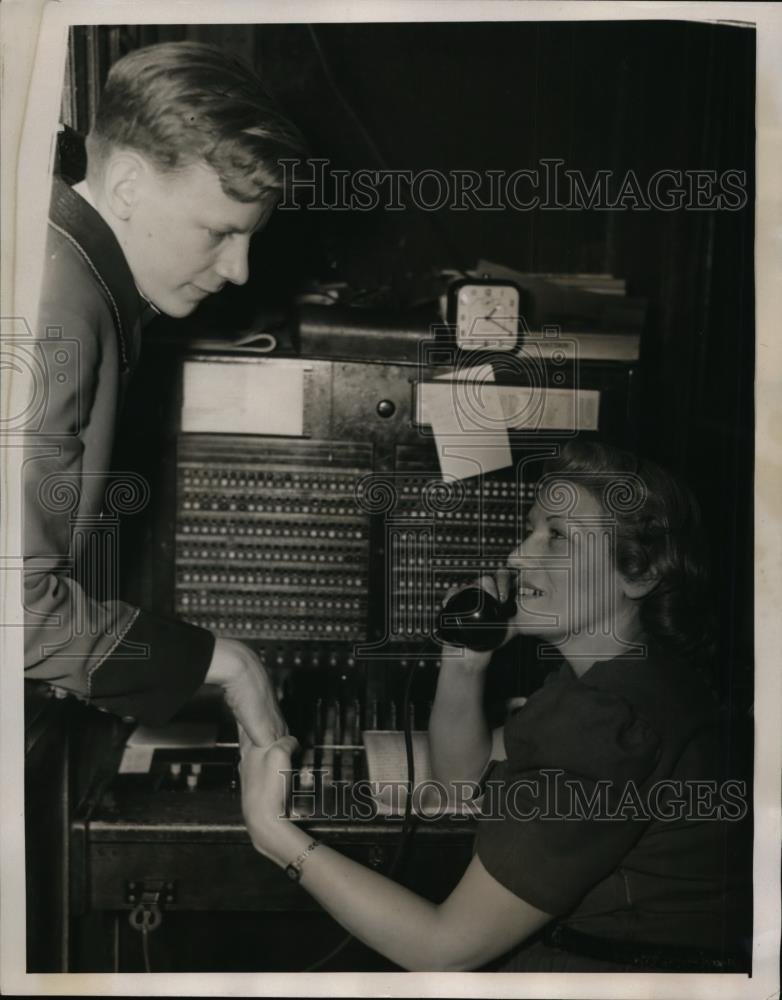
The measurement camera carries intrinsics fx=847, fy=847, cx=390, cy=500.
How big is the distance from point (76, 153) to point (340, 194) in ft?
1.86

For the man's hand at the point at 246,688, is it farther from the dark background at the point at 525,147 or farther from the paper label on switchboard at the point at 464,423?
the dark background at the point at 525,147

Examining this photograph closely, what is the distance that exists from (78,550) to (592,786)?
806mm

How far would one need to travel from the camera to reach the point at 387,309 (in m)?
1.49

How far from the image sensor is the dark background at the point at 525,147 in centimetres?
165

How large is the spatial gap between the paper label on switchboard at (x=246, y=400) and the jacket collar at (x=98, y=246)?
188 millimetres

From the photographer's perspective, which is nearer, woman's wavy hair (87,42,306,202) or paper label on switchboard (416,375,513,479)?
woman's wavy hair (87,42,306,202)

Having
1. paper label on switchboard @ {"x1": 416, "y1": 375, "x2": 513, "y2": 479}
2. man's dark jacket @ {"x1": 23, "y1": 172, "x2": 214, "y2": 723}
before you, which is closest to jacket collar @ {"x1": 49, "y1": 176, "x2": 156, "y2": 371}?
man's dark jacket @ {"x1": 23, "y1": 172, "x2": 214, "y2": 723}

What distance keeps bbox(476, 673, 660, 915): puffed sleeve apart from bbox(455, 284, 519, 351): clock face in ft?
1.97

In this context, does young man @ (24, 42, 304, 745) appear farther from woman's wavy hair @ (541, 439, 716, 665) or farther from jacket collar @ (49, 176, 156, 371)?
woman's wavy hair @ (541, 439, 716, 665)

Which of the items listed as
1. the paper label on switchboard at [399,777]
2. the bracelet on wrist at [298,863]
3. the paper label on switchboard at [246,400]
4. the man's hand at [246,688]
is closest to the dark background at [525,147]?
the paper label on switchboard at [246,400]

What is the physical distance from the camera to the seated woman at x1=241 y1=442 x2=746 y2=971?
1098 millimetres

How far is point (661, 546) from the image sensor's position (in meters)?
1.23

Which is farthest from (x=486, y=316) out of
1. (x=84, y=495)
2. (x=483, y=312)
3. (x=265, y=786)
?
(x=265, y=786)

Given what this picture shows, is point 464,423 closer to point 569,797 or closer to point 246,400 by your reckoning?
point 246,400
